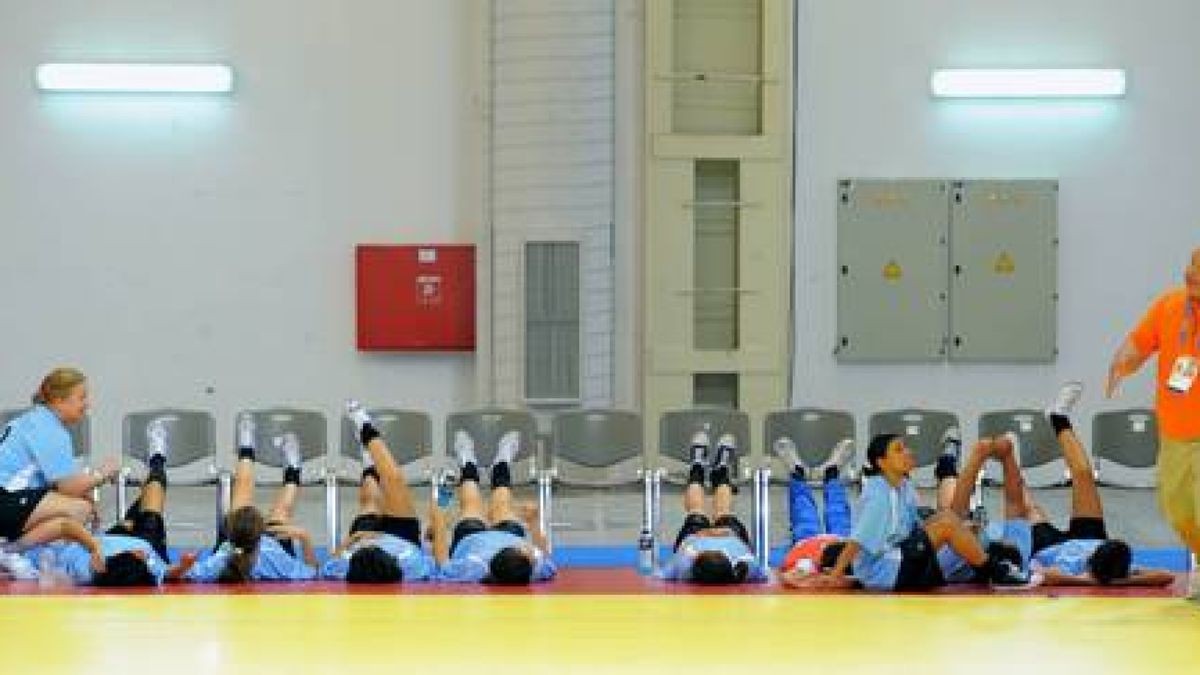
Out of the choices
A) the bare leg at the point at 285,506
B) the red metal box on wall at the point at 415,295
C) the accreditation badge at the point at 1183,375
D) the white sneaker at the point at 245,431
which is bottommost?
the bare leg at the point at 285,506

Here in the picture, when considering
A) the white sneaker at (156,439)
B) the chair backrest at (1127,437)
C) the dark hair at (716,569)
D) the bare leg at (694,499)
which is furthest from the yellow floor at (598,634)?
the chair backrest at (1127,437)

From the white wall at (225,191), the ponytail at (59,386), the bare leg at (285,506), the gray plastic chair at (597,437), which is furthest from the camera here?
the white wall at (225,191)

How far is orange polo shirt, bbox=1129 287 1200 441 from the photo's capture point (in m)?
10.1

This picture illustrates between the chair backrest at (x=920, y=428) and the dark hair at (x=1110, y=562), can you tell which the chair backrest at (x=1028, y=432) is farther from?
the dark hair at (x=1110, y=562)

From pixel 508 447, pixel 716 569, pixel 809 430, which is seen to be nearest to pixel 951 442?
pixel 809 430

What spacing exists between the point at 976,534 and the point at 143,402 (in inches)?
315

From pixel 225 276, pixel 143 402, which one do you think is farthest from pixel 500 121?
pixel 143 402

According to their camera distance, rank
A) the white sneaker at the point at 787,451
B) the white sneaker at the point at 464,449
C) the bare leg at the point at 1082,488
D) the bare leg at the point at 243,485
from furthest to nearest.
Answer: the white sneaker at the point at 787,451 → the white sneaker at the point at 464,449 → the bare leg at the point at 243,485 → the bare leg at the point at 1082,488

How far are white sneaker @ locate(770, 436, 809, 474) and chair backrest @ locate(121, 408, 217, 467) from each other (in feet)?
12.8

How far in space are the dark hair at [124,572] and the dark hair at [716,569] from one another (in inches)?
121

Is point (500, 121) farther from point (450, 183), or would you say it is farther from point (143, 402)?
point (143, 402)

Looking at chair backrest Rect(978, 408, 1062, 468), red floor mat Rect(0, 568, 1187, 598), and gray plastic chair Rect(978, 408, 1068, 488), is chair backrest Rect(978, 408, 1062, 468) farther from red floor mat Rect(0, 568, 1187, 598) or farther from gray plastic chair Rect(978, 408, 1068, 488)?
red floor mat Rect(0, 568, 1187, 598)

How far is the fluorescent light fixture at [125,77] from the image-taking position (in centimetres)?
1656

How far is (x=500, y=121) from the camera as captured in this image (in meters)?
16.5
